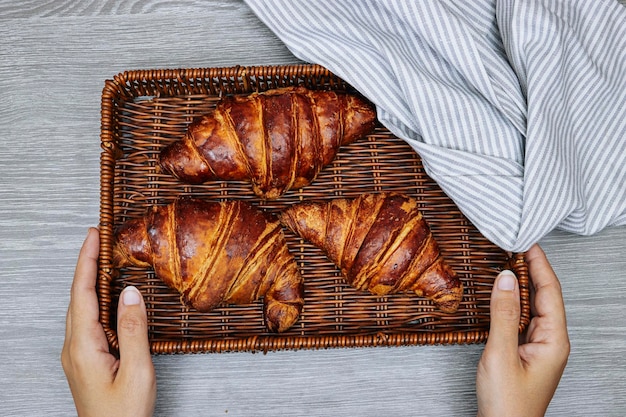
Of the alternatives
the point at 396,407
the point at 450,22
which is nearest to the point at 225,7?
the point at 450,22

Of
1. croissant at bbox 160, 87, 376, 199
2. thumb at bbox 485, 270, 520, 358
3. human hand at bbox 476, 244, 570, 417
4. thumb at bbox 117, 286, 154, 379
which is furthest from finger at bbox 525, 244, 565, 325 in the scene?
thumb at bbox 117, 286, 154, 379

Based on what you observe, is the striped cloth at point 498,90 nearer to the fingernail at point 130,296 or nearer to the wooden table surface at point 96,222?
the wooden table surface at point 96,222

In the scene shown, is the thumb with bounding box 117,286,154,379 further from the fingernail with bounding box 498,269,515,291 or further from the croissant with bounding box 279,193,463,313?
the fingernail with bounding box 498,269,515,291

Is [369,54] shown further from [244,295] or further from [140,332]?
[140,332]

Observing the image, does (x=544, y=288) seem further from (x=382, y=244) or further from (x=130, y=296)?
(x=130, y=296)

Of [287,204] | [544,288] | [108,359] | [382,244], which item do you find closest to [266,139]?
[287,204]

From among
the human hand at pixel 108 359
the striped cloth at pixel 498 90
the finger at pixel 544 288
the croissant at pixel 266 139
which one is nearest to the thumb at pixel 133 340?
the human hand at pixel 108 359
